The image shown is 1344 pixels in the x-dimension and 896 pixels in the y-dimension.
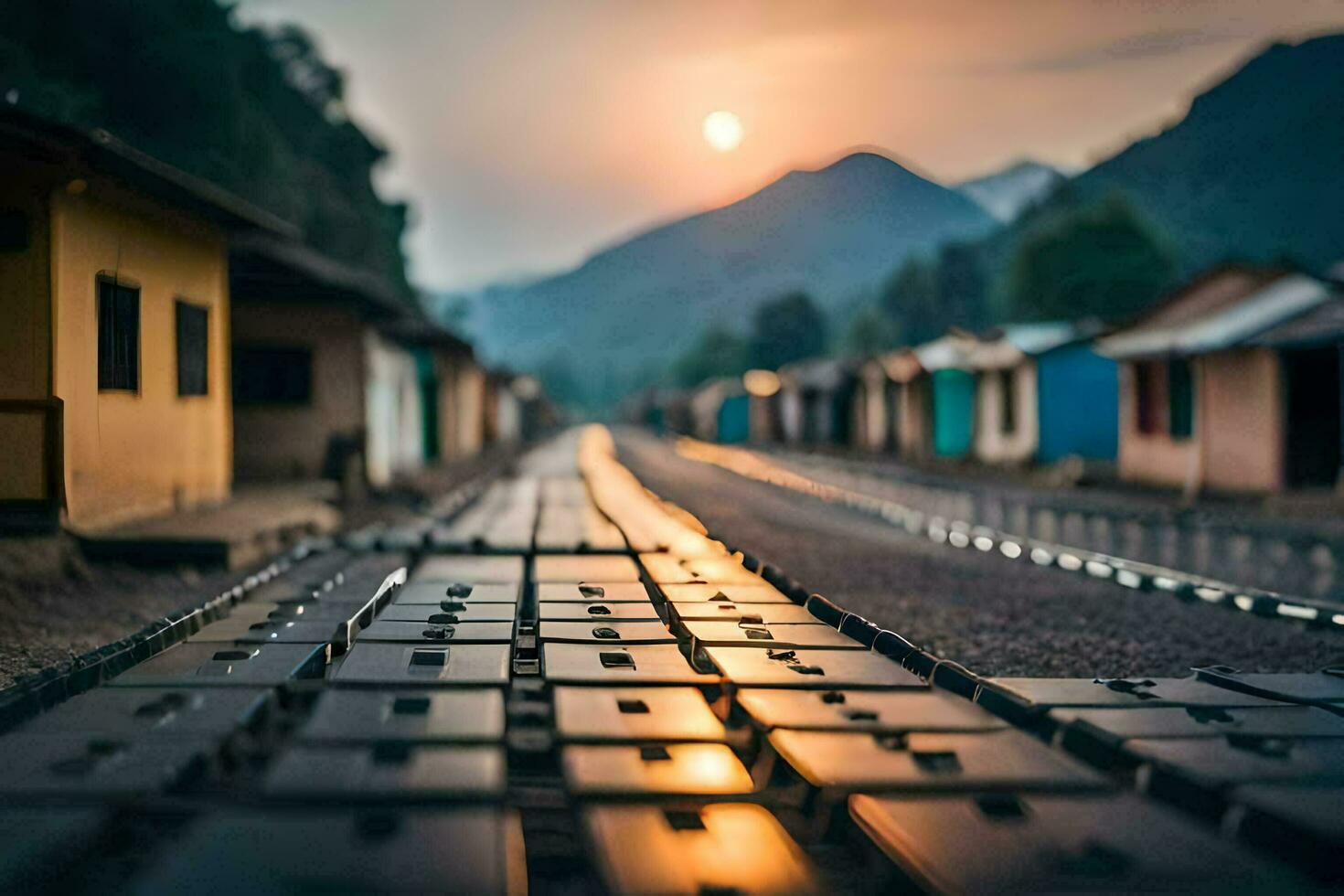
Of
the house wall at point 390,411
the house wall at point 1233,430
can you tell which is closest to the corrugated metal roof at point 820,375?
the house wall at point 390,411

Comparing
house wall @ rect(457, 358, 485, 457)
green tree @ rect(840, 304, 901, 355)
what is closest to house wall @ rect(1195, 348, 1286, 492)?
house wall @ rect(457, 358, 485, 457)

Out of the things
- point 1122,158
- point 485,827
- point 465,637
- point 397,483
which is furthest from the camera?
point 1122,158

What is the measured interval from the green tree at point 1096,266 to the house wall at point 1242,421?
37.8m

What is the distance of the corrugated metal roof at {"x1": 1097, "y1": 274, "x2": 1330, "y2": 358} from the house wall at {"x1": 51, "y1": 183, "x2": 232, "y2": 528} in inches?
526

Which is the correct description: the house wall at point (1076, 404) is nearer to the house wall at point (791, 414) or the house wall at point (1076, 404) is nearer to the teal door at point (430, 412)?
the teal door at point (430, 412)

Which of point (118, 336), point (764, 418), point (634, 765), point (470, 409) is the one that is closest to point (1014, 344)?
point (470, 409)

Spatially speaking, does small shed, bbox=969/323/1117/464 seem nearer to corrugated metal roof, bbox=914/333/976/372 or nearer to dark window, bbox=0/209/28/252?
corrugated metal roof, bbox=914/333/976/372

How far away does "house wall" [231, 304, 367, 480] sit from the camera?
15.6 meters

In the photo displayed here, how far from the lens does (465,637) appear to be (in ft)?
12.4

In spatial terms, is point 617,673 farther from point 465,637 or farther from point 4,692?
point 4,692

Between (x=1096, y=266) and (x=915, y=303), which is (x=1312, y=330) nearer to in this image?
(x=1096, y=266)

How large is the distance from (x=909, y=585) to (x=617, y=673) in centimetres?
606

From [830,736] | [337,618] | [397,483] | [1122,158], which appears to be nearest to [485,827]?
[830,736]

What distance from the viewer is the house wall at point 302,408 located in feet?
51.3
